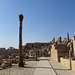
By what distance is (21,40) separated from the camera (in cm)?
1828

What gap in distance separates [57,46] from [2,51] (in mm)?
45081

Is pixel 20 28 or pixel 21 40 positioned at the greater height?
pixel 20 28

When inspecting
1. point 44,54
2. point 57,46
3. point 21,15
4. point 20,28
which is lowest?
point 44,54

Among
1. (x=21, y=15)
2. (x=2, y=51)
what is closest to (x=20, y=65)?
(x=21, y=15)

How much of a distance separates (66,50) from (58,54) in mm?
8887

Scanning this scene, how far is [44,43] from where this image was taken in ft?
353

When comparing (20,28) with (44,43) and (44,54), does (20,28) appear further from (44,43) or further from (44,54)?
(44,43)

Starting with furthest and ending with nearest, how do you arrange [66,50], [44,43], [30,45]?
[44,43], [30,45], [66,50]

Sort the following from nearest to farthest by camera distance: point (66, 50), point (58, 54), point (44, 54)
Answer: point (58, 54) → point (66, 50) → point (44, 54)

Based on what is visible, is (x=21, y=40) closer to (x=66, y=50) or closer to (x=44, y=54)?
(x=66, y=50)

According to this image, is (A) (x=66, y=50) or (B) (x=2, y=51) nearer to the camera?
(A) (x=66, y=50)

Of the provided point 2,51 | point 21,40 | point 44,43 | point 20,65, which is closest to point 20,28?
point 21,40

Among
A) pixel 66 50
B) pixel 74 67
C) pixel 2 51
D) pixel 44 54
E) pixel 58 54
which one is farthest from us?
pixel 2 51

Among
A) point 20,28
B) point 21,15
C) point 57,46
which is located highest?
point 21,15
